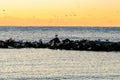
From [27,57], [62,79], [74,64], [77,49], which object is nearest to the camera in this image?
[62,79]

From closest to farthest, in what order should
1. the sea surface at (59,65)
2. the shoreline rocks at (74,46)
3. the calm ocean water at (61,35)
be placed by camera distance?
1. the sea surface at (59,65)
2. the shoreline rocks at (74,46)
3. the calm ocean water at (61,35)

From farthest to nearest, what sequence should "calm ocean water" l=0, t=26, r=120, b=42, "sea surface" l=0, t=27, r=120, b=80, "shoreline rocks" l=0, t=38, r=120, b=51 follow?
"calm ocean water" l=0, t=26, r=120, b=42, "shoreline rocks" l=0, t=38, r=120, b=51, "sea surface" l=0, t=27, r=120, b=80

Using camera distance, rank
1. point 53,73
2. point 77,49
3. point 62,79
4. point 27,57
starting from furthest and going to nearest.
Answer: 1. point 77,49
2. point 27,57
3. point 53,73
4. point 62,79

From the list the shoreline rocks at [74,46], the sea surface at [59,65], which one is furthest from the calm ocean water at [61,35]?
the sea surface at [59,65]

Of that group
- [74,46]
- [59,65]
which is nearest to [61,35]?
[74,46]

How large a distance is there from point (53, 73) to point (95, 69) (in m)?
4.10

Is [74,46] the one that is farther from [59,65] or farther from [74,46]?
[59,65]

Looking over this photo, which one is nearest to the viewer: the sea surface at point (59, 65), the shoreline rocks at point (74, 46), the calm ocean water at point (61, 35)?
the sea surface at point (59, 65)

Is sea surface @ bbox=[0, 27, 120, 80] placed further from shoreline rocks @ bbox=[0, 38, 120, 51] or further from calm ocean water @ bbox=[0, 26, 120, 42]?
calm ocean water @ bbox=[0, 26, 120, 42]

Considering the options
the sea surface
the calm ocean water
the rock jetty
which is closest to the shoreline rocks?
the rock jetty

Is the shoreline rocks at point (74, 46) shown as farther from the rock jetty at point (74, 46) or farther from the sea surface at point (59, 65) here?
the sea surface at point (59, 65)

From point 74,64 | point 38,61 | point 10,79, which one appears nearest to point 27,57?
point 38,61

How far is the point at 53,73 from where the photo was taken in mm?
43188

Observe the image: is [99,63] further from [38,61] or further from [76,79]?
[76,79]
